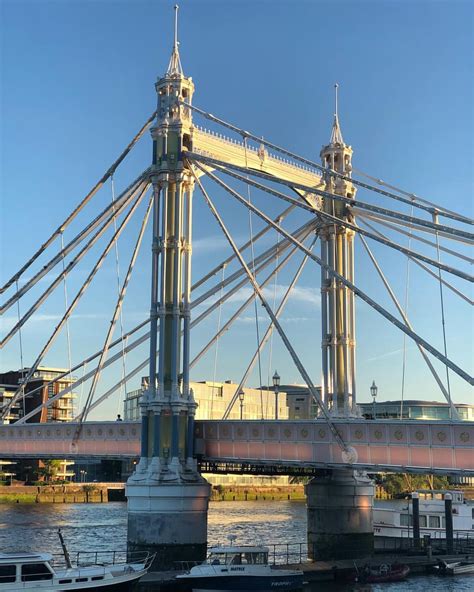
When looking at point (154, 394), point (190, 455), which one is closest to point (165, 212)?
point (154, 394)

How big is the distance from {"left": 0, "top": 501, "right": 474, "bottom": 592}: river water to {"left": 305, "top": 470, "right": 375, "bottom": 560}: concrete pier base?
2188mm

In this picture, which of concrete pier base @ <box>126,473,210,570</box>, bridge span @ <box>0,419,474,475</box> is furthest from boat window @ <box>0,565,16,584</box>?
bridge span @ <box>0,419,474,475</box>

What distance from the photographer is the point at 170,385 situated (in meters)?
59.8

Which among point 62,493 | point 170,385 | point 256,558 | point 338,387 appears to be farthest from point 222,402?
point 256,558

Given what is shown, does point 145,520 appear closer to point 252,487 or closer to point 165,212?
point 165,212

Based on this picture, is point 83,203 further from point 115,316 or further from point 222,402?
point 222,402

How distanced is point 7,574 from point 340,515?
28186 millimetres

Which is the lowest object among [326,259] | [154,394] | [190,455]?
[190,455]

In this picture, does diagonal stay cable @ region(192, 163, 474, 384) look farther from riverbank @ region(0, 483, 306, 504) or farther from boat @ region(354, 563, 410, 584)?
riverbank @ region(0, 483, 306, 504)

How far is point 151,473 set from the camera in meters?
57.6

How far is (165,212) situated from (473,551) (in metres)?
37.2

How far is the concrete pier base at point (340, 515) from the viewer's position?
6631cm

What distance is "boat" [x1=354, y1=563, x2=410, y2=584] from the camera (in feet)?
190

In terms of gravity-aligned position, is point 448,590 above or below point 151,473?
below
